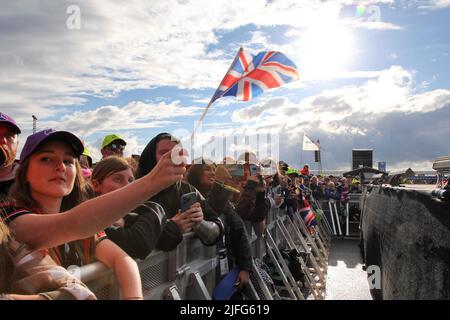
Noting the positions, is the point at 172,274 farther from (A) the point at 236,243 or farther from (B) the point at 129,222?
(A) the point at 236,243

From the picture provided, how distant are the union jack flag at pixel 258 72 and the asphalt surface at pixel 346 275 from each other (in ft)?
12.6

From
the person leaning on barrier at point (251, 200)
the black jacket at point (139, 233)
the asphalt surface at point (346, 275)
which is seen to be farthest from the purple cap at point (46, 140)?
the asphalt surface at point (346, 275)

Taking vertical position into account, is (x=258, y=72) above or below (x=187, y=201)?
above

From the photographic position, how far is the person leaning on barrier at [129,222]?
2514 mm

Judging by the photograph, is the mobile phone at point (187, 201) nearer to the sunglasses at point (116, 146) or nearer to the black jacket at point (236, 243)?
the black jacket at point (236, 243)

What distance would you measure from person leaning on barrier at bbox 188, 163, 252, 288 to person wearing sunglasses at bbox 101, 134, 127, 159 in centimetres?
116

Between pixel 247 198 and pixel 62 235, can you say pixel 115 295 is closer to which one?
pixel 62 235

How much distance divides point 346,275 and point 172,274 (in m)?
7.32

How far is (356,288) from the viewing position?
8453mm

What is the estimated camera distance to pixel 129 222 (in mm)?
2662

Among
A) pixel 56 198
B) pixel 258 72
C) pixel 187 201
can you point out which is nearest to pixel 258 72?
pixel 258 72
